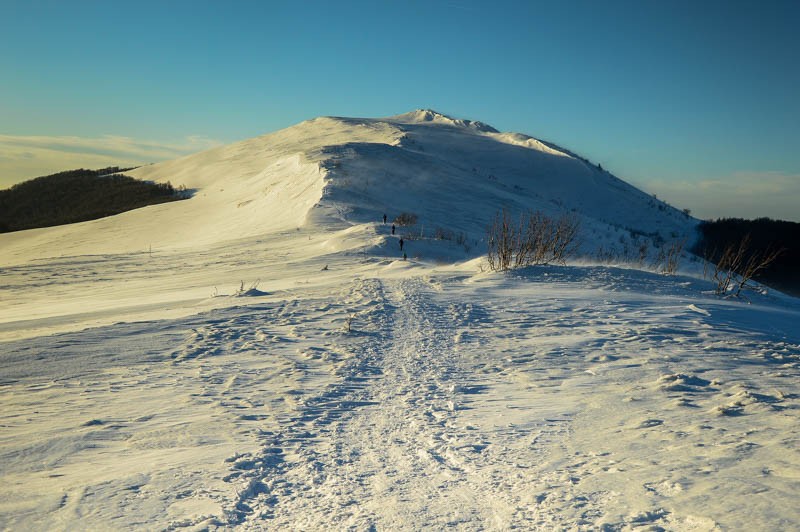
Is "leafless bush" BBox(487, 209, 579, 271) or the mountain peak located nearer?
"leafless bush" BBox(487, 209, 579, 271)

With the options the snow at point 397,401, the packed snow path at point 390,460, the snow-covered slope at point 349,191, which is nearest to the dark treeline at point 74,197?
the snow-covered slope at point 349,191

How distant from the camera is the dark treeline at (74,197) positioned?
Result: 102ft

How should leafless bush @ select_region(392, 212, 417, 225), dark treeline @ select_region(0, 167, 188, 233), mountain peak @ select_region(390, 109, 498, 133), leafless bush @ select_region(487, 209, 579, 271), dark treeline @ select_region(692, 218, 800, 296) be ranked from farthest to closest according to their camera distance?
mountain peak @ select_region(390, 109, 498, 133) → dark treeline @ select_region(0, 167, 188, 233) → dark treeline @ select_region(692, 218, 800, 296) → leafless bush @ select_region(392, 212, 417, 225) → leafless bush @ select_region(487, 209, 579, 271)

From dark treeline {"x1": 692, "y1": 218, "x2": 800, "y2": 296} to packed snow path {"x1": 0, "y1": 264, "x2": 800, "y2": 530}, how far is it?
52.6 feet

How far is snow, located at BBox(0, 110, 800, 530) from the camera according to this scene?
281cm

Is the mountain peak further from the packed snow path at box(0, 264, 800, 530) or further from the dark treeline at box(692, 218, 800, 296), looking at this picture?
the packed snow path at box(0, 264, 800, 530)

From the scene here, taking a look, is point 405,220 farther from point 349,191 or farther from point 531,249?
point 531,249

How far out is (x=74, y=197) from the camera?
40188 millimetres

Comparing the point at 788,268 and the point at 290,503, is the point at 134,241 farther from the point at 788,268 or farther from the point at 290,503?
the point at 788,268

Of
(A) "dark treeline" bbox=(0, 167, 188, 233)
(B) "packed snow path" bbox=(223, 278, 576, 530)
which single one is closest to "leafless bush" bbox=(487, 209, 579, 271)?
(B) "packed snow path" bbox=(223, 278, 576, 530)

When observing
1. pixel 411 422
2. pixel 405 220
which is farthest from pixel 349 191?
pixel 411 422

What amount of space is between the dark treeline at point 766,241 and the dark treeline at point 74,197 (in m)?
27.9

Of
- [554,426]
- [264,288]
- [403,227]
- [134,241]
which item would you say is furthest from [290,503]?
[134,241]

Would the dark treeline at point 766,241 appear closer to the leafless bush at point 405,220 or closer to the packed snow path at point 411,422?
the leafless bush at point 405,220
